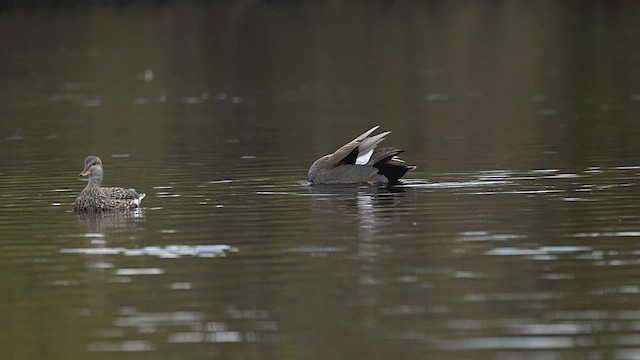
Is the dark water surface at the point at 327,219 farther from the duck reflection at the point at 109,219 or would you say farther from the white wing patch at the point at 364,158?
the white wing patch at the point at 364,158

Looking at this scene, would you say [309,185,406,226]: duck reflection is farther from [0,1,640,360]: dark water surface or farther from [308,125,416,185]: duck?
[308,125,416,185]: duck

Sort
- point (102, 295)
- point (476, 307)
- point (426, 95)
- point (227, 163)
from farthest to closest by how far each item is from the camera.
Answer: point (426, 95), point (227, 163), point (102, 295), point (476, 307)

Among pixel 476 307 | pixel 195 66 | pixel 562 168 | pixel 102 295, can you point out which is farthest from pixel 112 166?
pixel 195 66

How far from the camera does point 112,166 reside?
28234mm

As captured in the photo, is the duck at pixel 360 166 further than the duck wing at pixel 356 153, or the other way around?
the duck wing at pixel 356 153

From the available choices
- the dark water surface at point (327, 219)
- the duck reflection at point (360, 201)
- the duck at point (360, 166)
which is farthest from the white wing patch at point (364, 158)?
the dark water surface at point (327, 219)

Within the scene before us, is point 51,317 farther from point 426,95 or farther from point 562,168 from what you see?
point 426,95

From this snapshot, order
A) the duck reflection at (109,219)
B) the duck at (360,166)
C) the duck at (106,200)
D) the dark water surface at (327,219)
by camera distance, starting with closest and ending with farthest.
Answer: the dark water surface at (327,219)
the duck reflection at (109,219)
the duck at (106,200)
the duck at (360,166)

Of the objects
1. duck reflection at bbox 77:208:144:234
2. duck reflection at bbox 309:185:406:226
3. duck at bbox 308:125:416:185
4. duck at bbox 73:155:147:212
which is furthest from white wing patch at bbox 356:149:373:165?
duck reflection at bbox 77:208:144:234

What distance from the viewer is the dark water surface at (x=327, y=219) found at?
13812mm

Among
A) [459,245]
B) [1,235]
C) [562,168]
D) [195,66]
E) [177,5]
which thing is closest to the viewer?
[459,245]

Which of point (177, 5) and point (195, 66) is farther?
point (177, 5)

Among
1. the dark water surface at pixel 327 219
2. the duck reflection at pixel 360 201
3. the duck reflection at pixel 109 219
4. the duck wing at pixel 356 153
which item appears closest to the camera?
the dark water surface at pixel 327 219

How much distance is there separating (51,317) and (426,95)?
27104 millimetres
